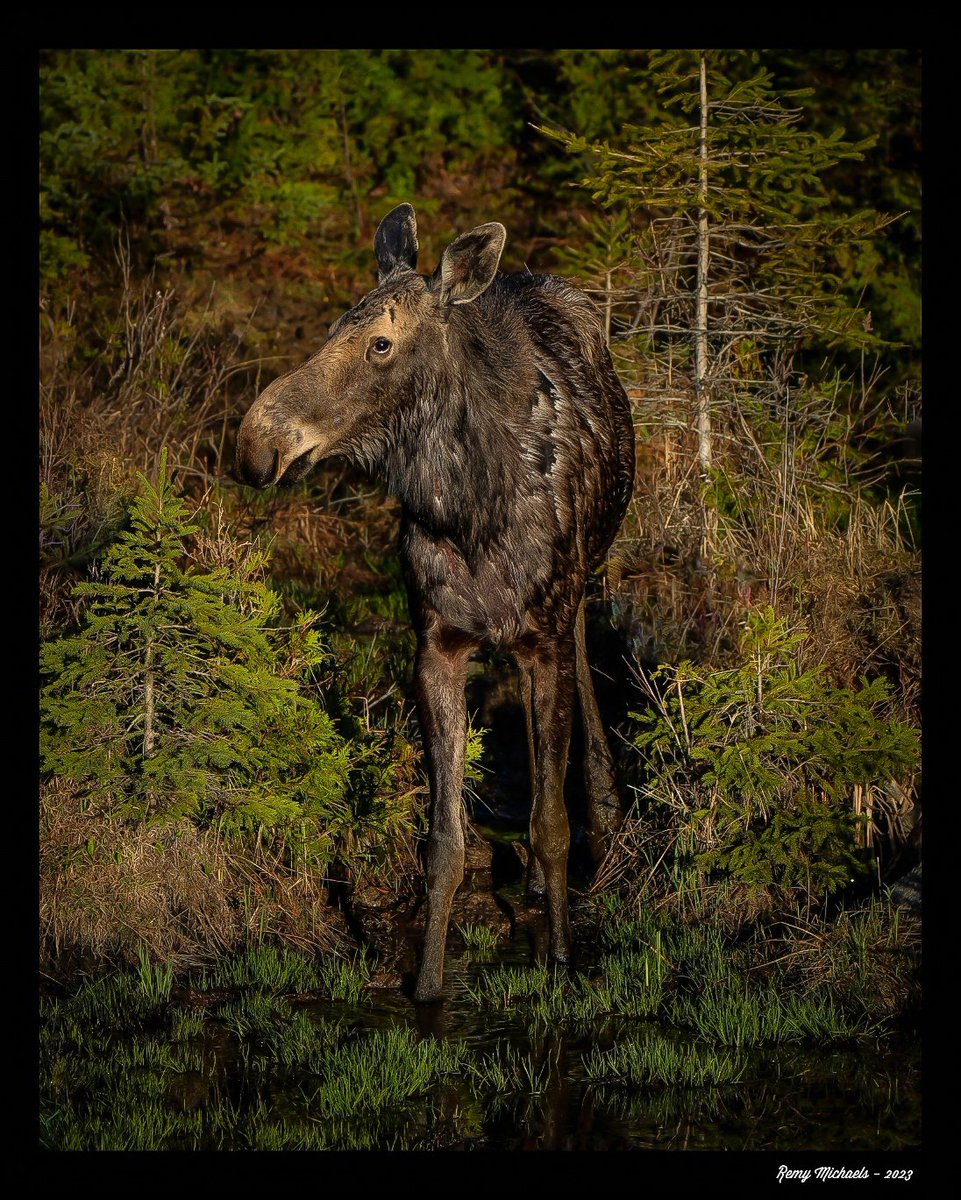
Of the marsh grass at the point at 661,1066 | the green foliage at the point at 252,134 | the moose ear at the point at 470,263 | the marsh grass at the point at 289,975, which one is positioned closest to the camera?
the marsh grass at the point at 661,1066

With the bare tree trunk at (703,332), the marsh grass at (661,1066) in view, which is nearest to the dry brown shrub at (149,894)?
the marsh grass at (661,1066)

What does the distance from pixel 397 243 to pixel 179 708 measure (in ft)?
8.45

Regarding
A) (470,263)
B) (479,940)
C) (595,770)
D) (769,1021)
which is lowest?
(769,1021)

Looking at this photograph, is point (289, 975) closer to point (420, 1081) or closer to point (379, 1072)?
point (379, 1072)

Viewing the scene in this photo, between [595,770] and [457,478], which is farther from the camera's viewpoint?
[595,770]

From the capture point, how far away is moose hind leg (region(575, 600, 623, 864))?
9.22 meters

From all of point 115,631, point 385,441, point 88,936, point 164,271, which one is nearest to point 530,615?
point 385,441

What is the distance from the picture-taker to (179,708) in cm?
810

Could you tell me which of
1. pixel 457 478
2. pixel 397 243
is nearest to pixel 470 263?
pixel 397 243

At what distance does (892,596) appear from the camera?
9742 millimetres

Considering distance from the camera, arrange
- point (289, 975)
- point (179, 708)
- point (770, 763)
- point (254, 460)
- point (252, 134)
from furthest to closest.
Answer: point (252, 134), point (770, 763), point (179, 708), point (289, 975), point (254, 460)

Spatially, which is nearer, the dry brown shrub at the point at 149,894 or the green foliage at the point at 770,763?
the dry brown shrub at the point at 149,894

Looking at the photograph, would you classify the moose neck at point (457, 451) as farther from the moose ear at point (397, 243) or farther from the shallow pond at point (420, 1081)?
the shallow pond at point (420, 1081)

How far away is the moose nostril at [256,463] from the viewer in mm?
6715
